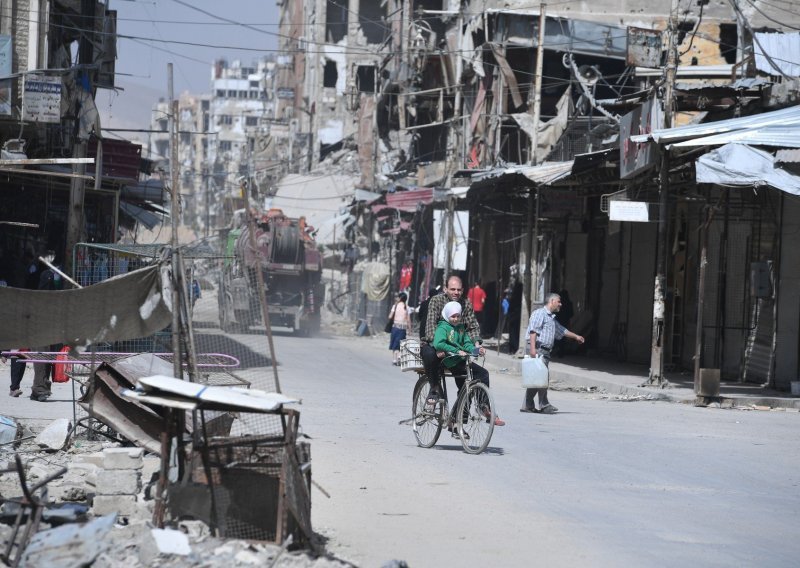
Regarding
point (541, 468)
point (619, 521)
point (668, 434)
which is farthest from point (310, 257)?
point (619, 521)

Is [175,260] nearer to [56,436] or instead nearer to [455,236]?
[56,436]

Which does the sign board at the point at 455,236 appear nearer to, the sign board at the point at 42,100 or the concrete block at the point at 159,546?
the sign board at the point at 42,100

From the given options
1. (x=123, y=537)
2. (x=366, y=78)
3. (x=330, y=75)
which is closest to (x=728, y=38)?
(x=123, y=537)

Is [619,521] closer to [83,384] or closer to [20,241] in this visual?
[83,384]

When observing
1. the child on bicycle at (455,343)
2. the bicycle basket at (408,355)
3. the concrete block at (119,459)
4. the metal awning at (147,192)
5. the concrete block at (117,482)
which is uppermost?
the metal awning at (147,192)

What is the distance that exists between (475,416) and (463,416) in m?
0.26

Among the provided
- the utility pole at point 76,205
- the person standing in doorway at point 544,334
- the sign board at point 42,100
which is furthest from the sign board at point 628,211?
the sign board at point 42,100

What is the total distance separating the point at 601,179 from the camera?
2406 centimetres

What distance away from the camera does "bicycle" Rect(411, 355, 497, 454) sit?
1150cm

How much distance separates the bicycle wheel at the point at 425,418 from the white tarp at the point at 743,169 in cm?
679

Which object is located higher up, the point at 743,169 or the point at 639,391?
the point at 743,169

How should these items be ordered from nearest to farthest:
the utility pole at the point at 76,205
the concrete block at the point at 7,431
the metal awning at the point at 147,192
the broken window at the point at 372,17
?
the concrete block at the point at 7,431
the utility pole at the point at 76,205
the metal awning at the point at 147,192
the broken window at the point at 372,17

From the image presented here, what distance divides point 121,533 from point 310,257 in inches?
1168

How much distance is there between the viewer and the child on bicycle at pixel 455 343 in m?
11.9
